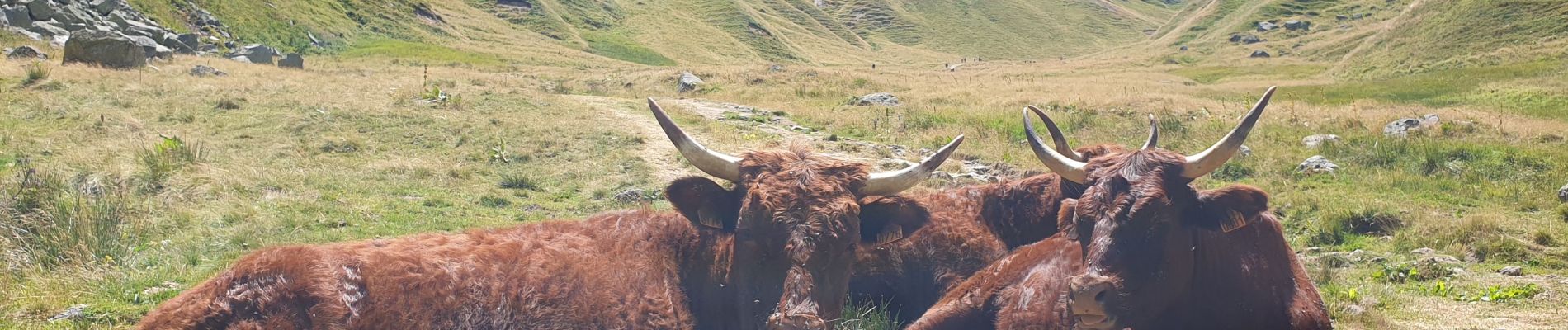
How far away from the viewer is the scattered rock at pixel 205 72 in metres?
26.7

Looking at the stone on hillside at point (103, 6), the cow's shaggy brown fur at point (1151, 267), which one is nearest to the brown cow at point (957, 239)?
the cow's shaggy brown fur at point (1151, 267)

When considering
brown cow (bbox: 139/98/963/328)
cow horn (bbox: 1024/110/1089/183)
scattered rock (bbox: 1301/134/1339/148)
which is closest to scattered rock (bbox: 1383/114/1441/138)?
scattered rock (bbox: 1301/134/1339/148)

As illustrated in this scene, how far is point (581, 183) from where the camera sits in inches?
536

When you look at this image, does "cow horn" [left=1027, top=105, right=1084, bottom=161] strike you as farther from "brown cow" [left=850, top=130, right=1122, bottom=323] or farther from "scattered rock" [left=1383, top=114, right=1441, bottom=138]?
"scattered rock" [left=1383, top=114, right=1441, bottom=138]

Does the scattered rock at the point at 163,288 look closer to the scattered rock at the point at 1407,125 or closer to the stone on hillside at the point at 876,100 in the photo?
the scattered rock at the point at 1407,125

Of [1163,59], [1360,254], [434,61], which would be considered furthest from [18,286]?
[1163,59]

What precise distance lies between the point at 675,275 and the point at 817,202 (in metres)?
1.03

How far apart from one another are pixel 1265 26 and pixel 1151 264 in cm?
9871

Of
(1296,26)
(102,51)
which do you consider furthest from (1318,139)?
(1296,26)

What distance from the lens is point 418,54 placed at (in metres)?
51.8

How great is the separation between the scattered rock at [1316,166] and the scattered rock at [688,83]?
767 inches

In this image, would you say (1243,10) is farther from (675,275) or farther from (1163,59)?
(675,275)

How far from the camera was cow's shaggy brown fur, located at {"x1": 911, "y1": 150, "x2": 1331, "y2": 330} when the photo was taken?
5531 millimetres

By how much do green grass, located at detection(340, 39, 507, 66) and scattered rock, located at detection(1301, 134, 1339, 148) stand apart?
3721 cm
